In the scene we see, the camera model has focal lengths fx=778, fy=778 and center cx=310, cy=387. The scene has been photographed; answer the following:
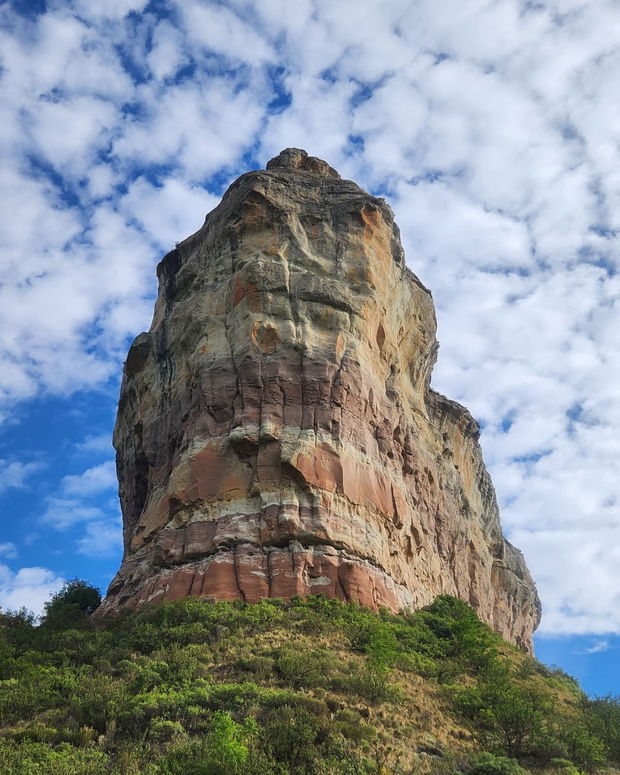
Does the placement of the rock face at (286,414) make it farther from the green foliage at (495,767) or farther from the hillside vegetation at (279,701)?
the green foliage at (495,767)

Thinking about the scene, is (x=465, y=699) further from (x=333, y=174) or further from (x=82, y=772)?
(x=333, y=174)

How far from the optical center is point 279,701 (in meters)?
23.8

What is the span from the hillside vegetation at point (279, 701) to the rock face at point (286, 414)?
362 cm

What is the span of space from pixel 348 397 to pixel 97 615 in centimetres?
1777

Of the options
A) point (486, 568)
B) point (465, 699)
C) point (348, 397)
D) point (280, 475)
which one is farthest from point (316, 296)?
point (486, 568)

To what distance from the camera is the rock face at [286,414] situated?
37.5 meters

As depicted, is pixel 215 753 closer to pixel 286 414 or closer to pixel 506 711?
pixel 506 711

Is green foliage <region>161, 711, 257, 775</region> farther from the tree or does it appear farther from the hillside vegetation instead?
the tree

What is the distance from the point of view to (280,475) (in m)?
39.1

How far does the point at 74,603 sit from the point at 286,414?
21.0 metres

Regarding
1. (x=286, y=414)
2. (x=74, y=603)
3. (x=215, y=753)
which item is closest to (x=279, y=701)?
(x=215, y=753)

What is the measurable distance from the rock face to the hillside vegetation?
11.9 ft

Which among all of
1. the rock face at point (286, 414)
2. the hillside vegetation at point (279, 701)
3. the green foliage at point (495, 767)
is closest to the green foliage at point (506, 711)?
the hillside vegetation at point (279, 701)

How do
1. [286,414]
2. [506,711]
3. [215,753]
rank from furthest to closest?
1. [286,414]
2. [506,711]
3. [215,753]
